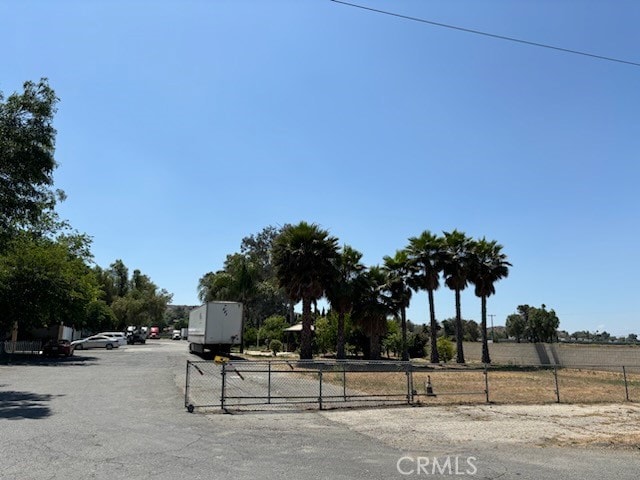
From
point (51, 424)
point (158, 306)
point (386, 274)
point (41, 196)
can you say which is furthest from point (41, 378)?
point (158, 306)

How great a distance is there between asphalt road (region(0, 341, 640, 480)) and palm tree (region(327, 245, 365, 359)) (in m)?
23.5

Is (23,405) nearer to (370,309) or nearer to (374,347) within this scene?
(370,309)

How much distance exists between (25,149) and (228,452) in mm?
15543

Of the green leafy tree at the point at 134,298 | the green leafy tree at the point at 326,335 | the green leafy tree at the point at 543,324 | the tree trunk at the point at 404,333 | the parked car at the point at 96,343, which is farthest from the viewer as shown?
the green leafy tree at the point at 543,324

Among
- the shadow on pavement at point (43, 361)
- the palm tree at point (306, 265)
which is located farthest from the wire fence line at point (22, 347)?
the palm tree at point (306, 265)

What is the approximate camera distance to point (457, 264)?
44.4 m

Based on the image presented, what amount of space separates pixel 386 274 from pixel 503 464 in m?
34.6

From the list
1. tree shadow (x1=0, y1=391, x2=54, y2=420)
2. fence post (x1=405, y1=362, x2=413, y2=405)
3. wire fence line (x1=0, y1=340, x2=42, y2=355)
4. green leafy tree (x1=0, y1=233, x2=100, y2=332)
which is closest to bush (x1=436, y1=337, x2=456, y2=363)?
green leafy tree (x1=0, y1=233, x2=100, y2=332)

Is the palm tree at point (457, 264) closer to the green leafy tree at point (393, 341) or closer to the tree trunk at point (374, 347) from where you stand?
the green leafy tree at point (393, 341)

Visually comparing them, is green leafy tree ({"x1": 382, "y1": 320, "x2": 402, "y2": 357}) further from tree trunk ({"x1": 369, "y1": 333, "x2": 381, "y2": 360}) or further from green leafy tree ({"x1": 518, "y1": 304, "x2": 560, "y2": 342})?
green leafy tree ({"x1": 518, "y1": 304, "x2": 560, "y2": 342})

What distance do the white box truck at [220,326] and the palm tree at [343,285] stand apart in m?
7.29

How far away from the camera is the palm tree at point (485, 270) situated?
45.4 m

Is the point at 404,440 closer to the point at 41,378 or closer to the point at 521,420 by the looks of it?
the point at 521,420

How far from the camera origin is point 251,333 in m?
61.5
